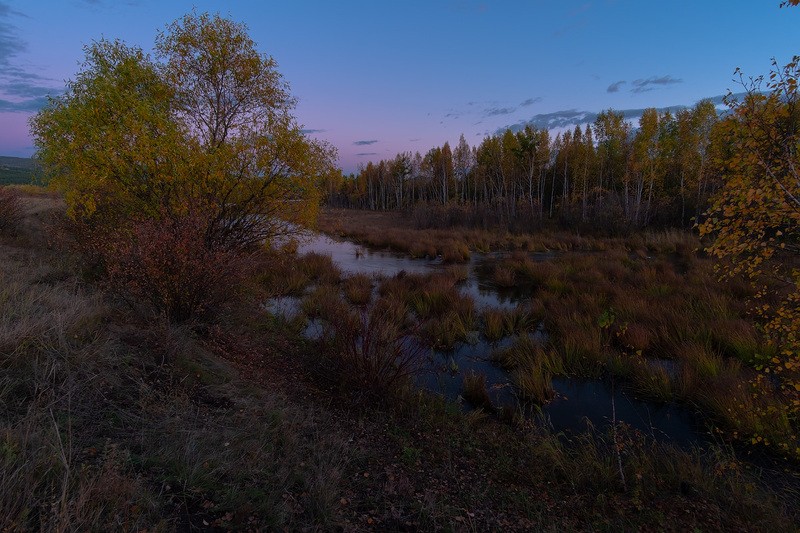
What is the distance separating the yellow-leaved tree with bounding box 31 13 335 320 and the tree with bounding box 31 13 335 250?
28 mm

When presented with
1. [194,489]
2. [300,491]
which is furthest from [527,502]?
[194,489]

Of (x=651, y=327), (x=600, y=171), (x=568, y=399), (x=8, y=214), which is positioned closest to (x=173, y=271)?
(x=568, y=399)

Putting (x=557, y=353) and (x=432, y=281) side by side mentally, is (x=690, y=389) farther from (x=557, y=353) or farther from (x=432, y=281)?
(x=432, y=281)

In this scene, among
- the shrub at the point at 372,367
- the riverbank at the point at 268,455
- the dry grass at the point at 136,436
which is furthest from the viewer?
the shrub at the point at 372,367

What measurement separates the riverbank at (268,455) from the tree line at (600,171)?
736 inches

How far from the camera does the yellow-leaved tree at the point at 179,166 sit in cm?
588

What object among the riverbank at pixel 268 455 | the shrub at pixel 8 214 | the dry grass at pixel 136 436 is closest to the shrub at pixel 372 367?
the riverbank at pixel 268 455

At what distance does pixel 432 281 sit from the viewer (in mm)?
13031

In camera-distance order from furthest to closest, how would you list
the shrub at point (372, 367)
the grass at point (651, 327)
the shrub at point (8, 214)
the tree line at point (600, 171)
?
the tree line at point (600, 171) → the shrub at point (8, 214) → the grass at point (651, 327) → the shrub at point (372, 367)

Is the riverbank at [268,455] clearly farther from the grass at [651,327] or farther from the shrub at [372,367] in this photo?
the grass at [651,327]

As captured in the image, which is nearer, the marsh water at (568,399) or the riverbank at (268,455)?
the riverbank at (268,455)

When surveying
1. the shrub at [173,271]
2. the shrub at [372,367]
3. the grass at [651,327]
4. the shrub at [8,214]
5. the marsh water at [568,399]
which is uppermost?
the shrub at [8,214]

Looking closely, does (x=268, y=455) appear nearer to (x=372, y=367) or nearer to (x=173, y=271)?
(x=372, y=367)

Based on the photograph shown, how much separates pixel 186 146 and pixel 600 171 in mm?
41226
